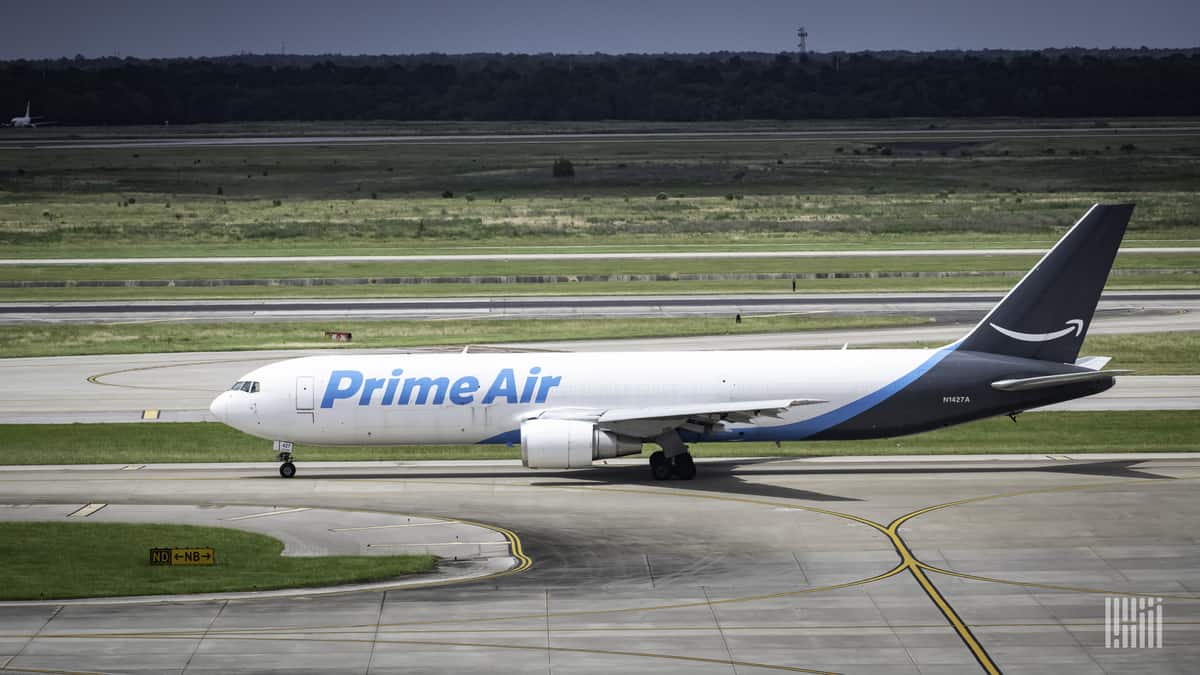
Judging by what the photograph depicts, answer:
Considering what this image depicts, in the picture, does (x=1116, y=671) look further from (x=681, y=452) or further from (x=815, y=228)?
(x=815, y=228)

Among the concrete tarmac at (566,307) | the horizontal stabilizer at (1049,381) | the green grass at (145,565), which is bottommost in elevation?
the green grass at (145,565)

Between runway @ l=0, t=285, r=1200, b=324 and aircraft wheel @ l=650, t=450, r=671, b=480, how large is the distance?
3364 cm

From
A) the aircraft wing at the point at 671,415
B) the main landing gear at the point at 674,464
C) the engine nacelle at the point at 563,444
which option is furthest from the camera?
the main landing gear at the point at 674,464

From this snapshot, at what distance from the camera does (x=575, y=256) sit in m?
105

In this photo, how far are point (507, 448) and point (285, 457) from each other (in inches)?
333

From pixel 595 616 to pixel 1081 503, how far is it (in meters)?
17.0

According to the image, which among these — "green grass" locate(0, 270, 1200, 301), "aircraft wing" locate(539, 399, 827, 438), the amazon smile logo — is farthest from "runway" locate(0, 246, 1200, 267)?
"aircraft wing" locate(539, 399, 827, 438)

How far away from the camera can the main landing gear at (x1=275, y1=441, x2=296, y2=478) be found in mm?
44094

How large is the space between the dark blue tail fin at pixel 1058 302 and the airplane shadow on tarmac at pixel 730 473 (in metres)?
3.72

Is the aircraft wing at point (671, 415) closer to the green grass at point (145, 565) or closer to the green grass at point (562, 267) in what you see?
the green grass at point (145, 565)

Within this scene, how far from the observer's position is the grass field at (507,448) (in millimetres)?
47125

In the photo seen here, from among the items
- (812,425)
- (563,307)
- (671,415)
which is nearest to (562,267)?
(563,307)
